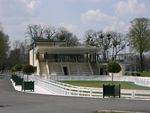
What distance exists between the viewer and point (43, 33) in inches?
5940

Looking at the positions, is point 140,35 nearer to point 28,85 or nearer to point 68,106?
point 28,85

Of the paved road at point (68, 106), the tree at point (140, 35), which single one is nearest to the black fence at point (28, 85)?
the paved road at point (68, 106)

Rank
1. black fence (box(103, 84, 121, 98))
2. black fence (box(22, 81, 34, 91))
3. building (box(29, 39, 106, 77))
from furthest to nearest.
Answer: building (box(29, 39, 106, 77)), black fence (box(22, 81, 34, 91)), black fence (box(103, 84, 121, 98))

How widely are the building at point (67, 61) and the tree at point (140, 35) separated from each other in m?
10.6

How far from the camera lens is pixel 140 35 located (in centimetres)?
10894

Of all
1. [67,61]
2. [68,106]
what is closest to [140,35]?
[67,61]

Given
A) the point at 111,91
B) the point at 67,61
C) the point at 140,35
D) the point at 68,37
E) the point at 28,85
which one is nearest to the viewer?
the point at 111,91

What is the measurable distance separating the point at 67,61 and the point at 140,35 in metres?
22.4

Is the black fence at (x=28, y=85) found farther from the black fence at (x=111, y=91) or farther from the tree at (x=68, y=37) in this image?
the tree at (x=68, y=37)

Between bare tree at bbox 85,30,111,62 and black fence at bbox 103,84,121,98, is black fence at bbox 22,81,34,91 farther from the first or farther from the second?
bare tree at bbox 85,30,111,62

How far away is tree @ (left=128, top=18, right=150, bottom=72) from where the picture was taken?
355 ft

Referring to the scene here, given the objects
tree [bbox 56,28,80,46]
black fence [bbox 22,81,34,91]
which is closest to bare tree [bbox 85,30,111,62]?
tree [bbox 56,28,80,46]

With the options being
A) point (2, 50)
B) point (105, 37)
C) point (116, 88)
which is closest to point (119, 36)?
point (105, 37)

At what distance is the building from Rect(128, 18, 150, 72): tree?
10569 mm
